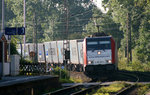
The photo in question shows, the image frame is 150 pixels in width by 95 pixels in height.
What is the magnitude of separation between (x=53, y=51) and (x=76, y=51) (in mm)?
7468

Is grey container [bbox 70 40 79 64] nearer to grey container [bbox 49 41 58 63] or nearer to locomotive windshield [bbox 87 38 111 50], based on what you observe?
grey container [bbox 49 41 58 63]

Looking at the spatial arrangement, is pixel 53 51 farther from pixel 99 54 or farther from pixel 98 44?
pixel 99 54

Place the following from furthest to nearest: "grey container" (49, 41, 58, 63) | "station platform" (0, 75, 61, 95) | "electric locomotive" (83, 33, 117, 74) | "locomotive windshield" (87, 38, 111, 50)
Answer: "grey container" (49, 41, 58, 63) → "locomotive windshield" (87, 38, 111, 50) → "electric locomotive" (83, 33, 117, 74) → "station platform" (0, 75, 61, 95)

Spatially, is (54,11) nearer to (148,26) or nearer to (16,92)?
(148,26)

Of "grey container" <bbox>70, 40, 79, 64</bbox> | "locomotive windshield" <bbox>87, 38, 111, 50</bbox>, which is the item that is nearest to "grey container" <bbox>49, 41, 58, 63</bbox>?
"grey container" <bbox>70, 40, 79, 64</bbox>

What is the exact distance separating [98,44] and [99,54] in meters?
0.74

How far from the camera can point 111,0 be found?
190 ft

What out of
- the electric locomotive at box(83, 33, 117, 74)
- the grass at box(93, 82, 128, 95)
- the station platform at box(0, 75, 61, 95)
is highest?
the electric locomotive at box(83, 33, 117, 74)

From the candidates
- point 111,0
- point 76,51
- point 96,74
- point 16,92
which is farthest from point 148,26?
point 16,92

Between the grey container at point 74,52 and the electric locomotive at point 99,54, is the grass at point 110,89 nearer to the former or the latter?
the electric locomotive at point 99,54

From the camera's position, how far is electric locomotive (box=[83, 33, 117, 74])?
997 inches

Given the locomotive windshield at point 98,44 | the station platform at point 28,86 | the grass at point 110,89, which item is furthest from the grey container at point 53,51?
the grass at point 110,89

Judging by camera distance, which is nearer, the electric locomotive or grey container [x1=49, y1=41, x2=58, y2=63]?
the electric locomotive

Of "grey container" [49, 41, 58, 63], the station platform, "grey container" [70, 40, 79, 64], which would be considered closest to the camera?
the station platform
